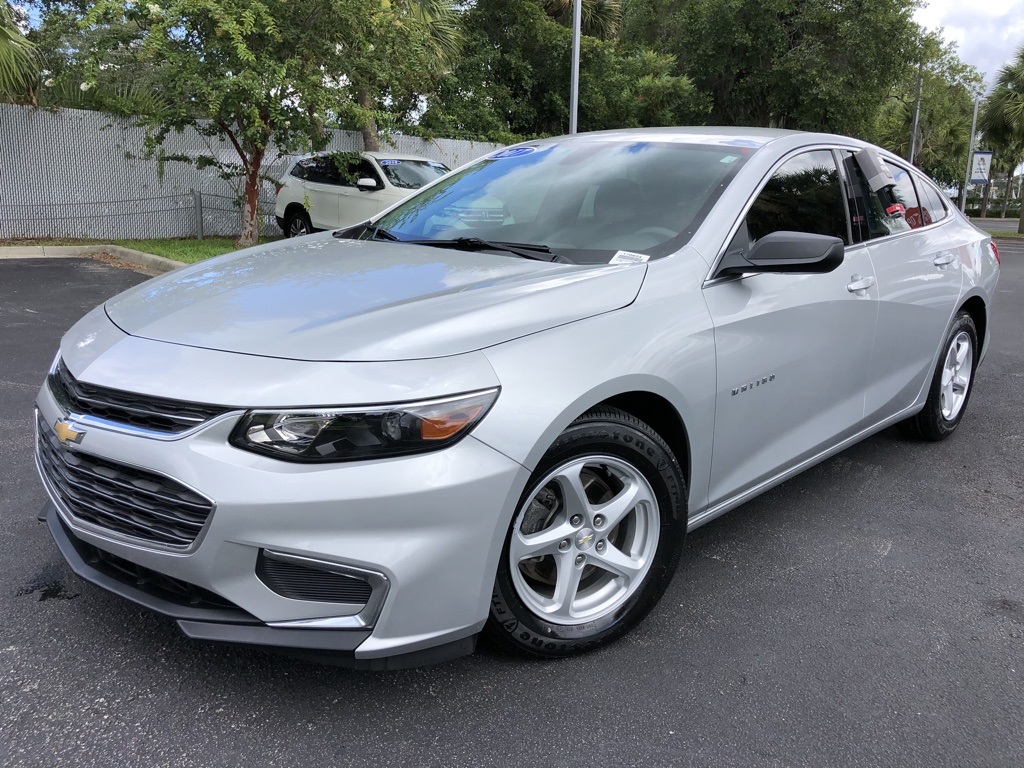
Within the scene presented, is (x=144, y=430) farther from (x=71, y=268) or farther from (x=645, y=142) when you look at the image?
(x=71, y=268)

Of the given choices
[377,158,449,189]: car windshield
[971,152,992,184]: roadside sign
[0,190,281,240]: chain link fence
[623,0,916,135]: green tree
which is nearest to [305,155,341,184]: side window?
[377,158,449,189]: car windshield

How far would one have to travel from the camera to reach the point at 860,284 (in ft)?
11.2

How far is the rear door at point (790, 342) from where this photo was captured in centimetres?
280

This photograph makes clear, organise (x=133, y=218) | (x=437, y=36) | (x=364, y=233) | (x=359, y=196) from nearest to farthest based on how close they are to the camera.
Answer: (x=364, y=233)
(x=359, y=196)
(x=133, y=218)
(x=437, y=36)

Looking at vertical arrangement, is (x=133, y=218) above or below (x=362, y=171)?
below

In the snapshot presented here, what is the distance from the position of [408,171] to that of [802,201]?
10955 mm

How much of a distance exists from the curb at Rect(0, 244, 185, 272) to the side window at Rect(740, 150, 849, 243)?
9.30 meters

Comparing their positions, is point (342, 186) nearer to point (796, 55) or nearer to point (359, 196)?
point (359, 196)

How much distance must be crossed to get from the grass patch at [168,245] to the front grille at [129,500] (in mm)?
9542

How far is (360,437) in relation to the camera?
197 centimetres

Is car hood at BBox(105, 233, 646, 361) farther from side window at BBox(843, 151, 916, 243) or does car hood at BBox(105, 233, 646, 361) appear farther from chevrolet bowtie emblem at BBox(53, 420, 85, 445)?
side window at BBox(843, 151, 916, 243)

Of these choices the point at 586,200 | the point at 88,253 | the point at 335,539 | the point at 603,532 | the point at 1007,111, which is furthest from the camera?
the point at 1007,111

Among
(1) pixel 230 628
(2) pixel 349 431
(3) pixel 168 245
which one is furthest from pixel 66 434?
(3) pixel 168 245

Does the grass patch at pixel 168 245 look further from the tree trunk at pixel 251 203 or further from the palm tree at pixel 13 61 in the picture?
the palm tree at pixel 13 61
